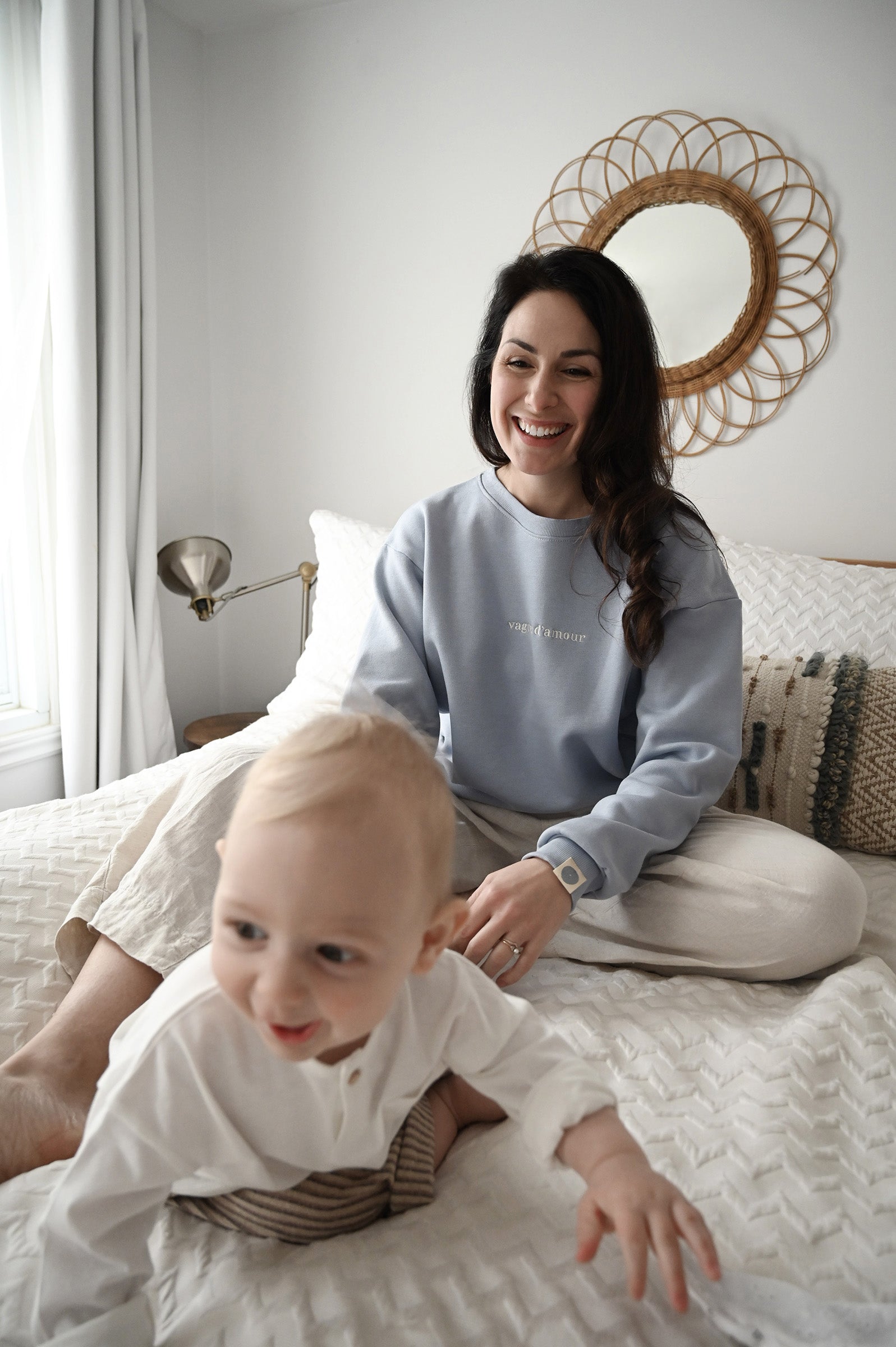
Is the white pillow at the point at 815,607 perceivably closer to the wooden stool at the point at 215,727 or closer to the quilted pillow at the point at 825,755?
the quilted pillow at the point at 825,755

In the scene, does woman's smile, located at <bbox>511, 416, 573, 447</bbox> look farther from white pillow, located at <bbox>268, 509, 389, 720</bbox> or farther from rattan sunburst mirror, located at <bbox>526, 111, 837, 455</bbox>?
rattan sunburst mirror, located at <bbox>526, 111, 837, 455</bbox>

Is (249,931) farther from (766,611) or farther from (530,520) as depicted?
(766,611)

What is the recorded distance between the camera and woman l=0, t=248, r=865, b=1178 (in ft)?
3.89

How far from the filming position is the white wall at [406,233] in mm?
2094

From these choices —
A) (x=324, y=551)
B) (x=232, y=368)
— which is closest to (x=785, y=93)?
(x=324, y=551)

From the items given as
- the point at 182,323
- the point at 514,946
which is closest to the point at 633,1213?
the point at 514,946

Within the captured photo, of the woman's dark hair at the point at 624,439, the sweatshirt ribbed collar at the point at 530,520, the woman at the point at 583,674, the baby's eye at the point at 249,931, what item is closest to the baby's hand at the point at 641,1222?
the baby's eye at the point at 249,931

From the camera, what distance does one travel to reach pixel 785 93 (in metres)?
2.09

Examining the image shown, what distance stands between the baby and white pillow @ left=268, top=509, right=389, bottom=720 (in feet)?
3.49

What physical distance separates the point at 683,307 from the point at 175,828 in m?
1.81

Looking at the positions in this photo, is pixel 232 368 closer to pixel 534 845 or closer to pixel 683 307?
pixel 683 307

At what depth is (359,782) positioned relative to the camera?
24.3 inches

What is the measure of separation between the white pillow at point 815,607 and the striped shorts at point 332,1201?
1.25 meters

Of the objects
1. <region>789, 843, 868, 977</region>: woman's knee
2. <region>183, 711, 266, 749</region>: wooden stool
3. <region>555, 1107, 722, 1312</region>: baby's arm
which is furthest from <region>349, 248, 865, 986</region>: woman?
<region>183, 711, 266, 749</region>: wooden stool
